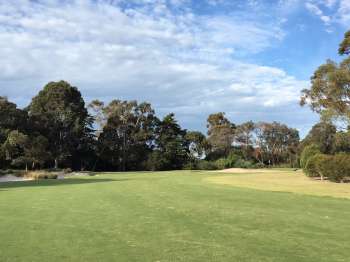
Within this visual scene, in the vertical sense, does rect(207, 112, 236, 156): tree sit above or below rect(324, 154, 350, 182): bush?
above

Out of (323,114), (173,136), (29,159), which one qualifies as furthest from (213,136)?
(323,114)

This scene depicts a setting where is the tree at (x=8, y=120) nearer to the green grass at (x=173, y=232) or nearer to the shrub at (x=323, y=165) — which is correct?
the shrub at (x=323, y=165)

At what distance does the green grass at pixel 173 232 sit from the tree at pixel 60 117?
46.3 metres

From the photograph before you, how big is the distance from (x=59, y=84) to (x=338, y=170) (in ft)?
141

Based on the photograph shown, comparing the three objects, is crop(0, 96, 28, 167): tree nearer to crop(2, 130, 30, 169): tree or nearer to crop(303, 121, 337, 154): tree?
crop(2, 130, 30, 169): tree

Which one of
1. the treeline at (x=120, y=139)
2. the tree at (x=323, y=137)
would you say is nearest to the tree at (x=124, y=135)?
the treeline at (x=120, y=139)

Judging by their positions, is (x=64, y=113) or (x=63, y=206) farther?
Result: (x=64, y=113)

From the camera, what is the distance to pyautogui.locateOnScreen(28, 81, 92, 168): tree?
191ft

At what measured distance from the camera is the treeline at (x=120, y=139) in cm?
5384

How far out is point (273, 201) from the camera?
1478cm

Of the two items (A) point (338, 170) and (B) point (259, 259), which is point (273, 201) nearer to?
(B) point (259, 259)

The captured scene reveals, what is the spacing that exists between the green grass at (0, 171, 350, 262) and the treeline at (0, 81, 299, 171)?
39.2 metres

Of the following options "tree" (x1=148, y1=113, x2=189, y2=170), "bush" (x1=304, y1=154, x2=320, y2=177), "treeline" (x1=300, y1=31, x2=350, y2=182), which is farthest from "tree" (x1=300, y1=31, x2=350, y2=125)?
"tree" (x1=148, y1=113, x2=189, y2=170)

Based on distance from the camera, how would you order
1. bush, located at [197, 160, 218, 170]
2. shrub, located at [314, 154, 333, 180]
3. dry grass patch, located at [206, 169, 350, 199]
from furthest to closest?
bush, located at [197, 160, 218, 170], shrub, located at [314, 154, 333, 180], dry grass patch, located at [206, 169, 350, 199]
